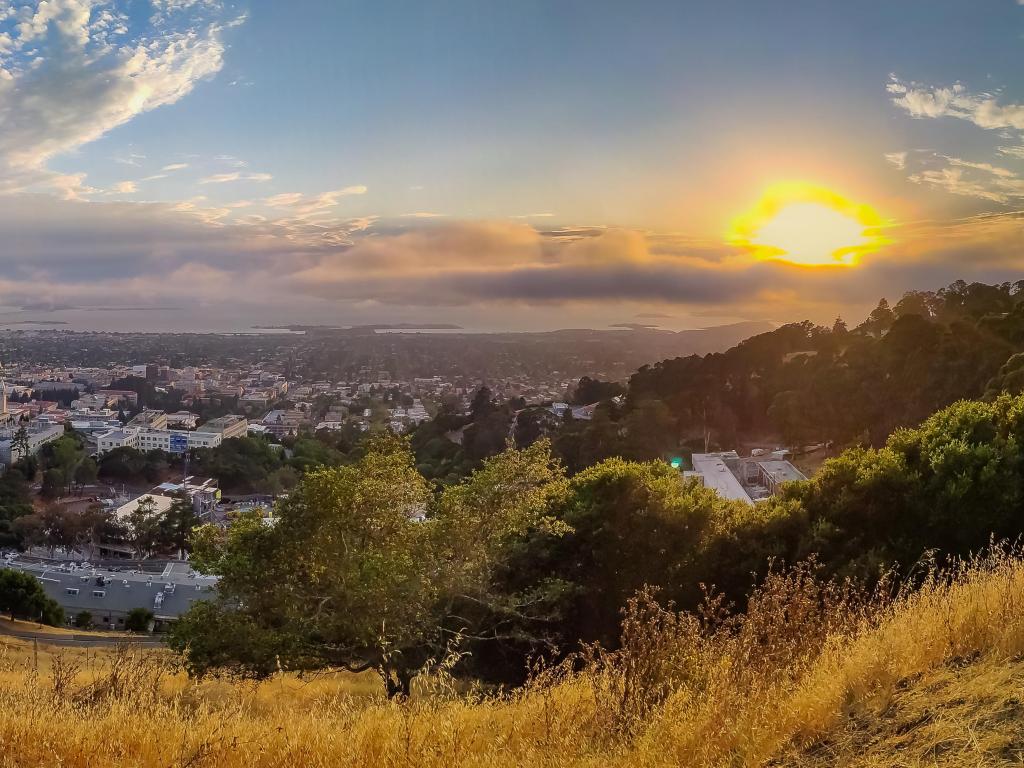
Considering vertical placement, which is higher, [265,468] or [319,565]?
[319,565]

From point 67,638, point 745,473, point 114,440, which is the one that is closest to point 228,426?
point 114,440

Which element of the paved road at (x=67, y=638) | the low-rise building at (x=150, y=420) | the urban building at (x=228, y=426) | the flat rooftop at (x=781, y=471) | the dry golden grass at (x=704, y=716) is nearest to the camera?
the dry golden grass at (x=704, y=716)

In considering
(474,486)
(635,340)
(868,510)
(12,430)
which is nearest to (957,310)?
(635,340)

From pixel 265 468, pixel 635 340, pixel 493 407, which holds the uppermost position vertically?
pixel 635 340

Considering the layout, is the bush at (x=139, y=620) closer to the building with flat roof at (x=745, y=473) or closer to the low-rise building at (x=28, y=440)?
the building with flat roof at (x=745, y=473)

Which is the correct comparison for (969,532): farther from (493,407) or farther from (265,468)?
(265,468)

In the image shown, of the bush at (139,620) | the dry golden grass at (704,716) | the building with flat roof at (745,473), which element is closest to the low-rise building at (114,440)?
the bush at (139,620)

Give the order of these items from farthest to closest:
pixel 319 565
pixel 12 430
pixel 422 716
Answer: pixel 12 430, pixel 319 565, pixel 422 716

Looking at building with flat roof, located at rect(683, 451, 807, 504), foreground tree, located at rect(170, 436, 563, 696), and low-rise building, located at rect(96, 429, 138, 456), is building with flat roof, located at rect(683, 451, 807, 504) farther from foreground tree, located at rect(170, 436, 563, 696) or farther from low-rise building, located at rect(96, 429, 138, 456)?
low-rise building, located at rect(96, 429, 138, 456)
